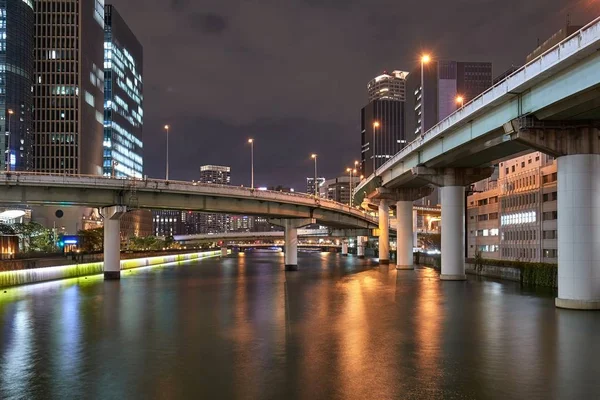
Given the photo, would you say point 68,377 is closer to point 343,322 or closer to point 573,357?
point 343,322

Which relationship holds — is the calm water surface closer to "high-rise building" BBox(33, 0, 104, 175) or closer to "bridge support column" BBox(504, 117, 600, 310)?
"bridge support column" BBox(504, 117, 600, 310)

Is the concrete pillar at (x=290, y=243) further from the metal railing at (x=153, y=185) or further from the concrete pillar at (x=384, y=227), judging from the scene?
the concrete pillar at (x=384, y=227)

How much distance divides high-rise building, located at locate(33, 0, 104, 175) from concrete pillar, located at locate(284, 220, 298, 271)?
103720 mm

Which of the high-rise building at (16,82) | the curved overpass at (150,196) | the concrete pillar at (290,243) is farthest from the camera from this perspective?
the high-rise building at (16,82)

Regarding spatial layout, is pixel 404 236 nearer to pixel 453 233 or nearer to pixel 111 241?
pixel 453 233

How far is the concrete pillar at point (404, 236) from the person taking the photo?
81.9 metres

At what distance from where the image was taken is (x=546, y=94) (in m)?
30.9

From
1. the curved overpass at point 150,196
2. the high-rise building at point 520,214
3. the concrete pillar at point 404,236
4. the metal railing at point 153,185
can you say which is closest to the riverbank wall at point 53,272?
the curved overpass at point 150,196

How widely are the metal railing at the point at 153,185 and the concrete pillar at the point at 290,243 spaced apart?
17.6 feet

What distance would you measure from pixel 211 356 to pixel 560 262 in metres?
23.1

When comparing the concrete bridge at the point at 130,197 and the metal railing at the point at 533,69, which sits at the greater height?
the metal railing at the point at 533,69

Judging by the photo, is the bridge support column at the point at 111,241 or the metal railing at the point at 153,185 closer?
the metal railing at the point at 153,185

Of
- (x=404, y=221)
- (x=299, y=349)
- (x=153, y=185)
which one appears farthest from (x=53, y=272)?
(x=299, y=349)

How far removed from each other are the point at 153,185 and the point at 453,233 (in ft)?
112
